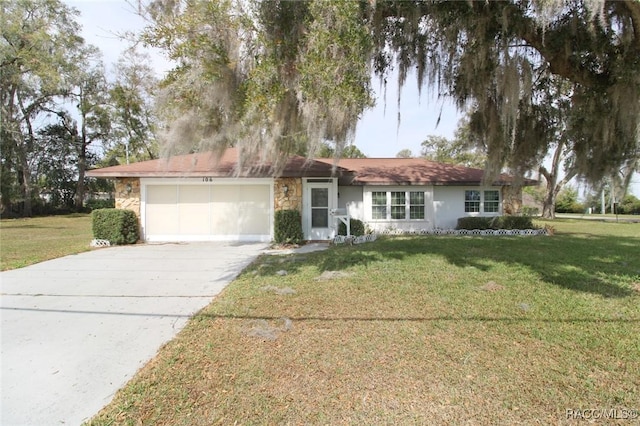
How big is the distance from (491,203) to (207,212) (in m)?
11.1

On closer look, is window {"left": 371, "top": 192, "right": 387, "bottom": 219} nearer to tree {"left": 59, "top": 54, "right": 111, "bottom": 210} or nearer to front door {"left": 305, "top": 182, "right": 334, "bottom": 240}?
front door {"left": 305, "top": 182, "right": 334, "bottom": 240}

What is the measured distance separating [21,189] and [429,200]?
2980 centimetres

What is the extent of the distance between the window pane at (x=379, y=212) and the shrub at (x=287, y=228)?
13.1ft

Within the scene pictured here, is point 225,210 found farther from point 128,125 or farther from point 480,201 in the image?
point 128,125

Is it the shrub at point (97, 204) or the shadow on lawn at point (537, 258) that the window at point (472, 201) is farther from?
the shrub at point (97, 204)

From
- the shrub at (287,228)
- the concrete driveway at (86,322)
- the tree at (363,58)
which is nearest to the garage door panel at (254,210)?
the shrub at (287,228)

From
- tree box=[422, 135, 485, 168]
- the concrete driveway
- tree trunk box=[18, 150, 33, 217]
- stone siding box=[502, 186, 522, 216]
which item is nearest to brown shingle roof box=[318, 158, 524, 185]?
stone siding box=[502, 186, 522, 216]

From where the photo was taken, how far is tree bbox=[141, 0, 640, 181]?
4.40 m

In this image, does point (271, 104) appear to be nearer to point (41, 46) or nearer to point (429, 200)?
point (429, 200)

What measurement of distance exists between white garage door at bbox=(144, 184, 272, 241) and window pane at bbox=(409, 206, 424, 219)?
227 inches

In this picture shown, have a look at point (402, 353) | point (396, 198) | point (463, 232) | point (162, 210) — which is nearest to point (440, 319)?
point (402, 353)

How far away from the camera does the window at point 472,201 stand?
13.8 metres

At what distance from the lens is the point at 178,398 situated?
2.61 meters

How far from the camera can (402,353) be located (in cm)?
321
